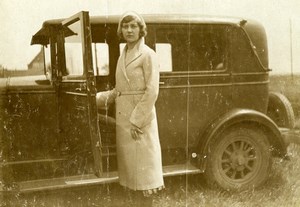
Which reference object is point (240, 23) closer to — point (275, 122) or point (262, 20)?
point (262, 20)

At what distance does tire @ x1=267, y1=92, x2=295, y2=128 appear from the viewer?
13.1ft

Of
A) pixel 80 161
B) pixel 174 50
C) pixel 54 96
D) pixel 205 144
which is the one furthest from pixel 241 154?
pixel 54 96

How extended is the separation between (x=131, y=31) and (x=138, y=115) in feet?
2.09

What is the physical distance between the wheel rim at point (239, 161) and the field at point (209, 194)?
0.15m

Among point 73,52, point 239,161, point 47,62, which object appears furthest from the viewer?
point 239,161

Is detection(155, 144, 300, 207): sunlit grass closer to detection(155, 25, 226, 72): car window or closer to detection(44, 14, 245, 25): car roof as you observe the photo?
detection(155, 25, 226, 72): car window

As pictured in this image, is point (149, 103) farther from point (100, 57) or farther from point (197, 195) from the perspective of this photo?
point (197, 195)

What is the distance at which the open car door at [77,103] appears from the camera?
3203mm

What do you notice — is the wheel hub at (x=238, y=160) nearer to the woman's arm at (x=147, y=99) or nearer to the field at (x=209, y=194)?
the field at (x=209, y=194)

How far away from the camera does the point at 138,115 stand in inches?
123

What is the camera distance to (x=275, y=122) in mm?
4051

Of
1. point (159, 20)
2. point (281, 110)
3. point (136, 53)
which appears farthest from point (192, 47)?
point (281, 110)

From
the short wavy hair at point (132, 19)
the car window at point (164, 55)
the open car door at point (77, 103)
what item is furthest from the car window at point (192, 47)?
the open car door at point (77, 103)

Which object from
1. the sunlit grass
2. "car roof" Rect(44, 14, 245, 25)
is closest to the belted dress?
"car roof" Rect(44, 14, 245, 25)
